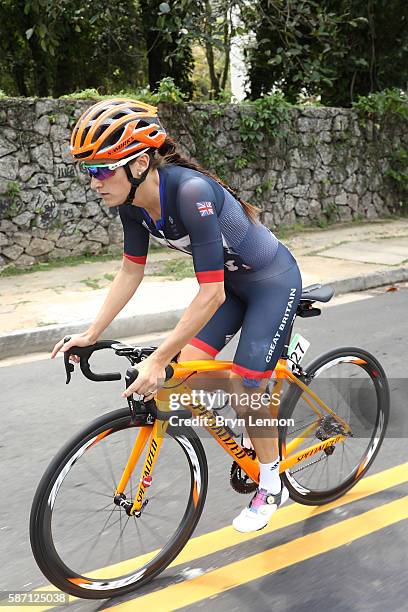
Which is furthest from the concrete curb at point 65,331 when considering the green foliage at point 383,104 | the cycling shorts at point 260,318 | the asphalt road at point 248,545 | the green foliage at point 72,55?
the green foliage at point 72,55

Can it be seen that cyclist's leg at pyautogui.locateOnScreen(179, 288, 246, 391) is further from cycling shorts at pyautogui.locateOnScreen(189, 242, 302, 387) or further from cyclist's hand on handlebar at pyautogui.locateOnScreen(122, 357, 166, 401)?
cyclist's hand on handlebar at pyautogui.locateOnScreen(122, 357, 166, 401)

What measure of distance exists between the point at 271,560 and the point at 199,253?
1377mm

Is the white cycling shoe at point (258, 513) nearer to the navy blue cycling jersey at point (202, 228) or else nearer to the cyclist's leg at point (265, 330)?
the cyclist's leg at point (265, 330)

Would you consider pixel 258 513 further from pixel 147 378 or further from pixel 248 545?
pixel 147 378

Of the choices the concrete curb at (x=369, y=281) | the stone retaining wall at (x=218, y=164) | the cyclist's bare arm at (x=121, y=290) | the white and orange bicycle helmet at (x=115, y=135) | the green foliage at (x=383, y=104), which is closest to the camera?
the white and orange bicycle helmet at (x=115, y=135)

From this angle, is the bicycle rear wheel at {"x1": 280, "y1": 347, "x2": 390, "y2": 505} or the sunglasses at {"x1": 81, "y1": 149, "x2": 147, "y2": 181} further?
the bicycle rear wheel at {"x1": 280, "y1": 347, "x2": 390, "y2": 505}

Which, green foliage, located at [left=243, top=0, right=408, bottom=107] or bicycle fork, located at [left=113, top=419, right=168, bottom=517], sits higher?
green foliage, located at [left=243, top=0, right=408, bottom=107]

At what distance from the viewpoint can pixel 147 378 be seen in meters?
2.54

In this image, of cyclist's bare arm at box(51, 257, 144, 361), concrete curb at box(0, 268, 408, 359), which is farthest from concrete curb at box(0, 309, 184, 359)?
cyclist's bare arm at box(51, 257, 144, 361)

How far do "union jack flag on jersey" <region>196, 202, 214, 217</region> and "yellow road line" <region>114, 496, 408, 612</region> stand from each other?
1474mm

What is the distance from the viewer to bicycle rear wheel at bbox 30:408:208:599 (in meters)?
2.59

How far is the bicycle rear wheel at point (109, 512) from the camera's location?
2586 mm

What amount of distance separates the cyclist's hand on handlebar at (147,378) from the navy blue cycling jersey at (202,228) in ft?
1.15

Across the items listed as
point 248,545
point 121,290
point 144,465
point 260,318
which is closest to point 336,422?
point 248,545
